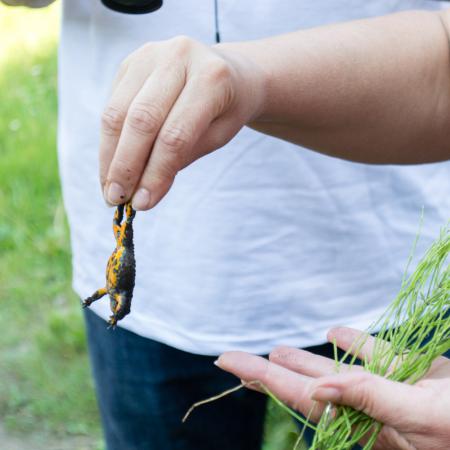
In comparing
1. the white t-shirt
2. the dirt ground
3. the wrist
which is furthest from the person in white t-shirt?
the dirt ground

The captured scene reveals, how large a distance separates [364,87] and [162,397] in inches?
25.8

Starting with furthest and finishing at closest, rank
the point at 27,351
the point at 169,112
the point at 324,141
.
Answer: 1. the point at 27,351
2. the point at 324,141
3. the point at 169,112

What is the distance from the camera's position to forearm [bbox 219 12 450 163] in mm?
1034

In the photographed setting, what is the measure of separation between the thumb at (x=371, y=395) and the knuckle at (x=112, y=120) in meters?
0.34

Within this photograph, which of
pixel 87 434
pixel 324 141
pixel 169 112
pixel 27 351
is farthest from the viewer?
pixel 27 351

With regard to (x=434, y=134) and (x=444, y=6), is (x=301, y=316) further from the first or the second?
(x=444, y=6)

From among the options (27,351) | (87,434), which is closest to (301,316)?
(87,434)

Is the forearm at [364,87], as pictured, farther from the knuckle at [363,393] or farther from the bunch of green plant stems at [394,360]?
the knuckle at [363,393]

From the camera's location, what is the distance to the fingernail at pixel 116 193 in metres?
0.89

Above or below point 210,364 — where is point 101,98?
above

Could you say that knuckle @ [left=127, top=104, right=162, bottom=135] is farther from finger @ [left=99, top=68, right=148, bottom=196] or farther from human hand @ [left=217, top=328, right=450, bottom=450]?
human hand @ [left=217, top=328, right=450, bottom=450]

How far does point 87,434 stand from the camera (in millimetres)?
2451

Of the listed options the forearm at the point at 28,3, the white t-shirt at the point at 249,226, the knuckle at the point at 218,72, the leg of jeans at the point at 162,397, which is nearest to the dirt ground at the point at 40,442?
the leg of jeans at the point at 162,397

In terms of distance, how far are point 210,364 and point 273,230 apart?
0.26 metres
